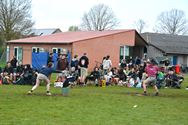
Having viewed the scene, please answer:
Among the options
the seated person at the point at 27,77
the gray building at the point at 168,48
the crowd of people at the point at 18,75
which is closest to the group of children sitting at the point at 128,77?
the seated person at the point at 27,77

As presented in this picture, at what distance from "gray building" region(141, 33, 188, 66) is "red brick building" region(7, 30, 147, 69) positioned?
948 cm

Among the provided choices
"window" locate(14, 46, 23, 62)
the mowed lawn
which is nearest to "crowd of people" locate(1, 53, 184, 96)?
the mowed lawn

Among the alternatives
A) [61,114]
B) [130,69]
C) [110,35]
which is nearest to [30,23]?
[110,35]

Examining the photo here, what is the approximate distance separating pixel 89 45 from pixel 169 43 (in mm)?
22578

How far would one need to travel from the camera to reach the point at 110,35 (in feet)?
134

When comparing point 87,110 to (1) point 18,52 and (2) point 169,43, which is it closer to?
(1) point 18,52

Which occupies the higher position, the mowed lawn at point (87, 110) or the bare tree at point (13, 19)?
the bare tree at point (13, 19)

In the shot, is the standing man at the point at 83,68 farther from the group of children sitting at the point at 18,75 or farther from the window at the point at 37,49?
the window at the point at 37,49

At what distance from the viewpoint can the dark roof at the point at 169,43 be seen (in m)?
56.2

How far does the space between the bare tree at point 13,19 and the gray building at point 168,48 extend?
650 inches

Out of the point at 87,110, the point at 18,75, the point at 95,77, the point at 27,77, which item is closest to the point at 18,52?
the point at 18,75

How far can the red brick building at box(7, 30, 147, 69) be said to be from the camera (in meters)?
38.6

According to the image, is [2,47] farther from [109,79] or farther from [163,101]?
[163,101]

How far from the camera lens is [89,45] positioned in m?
39.3
